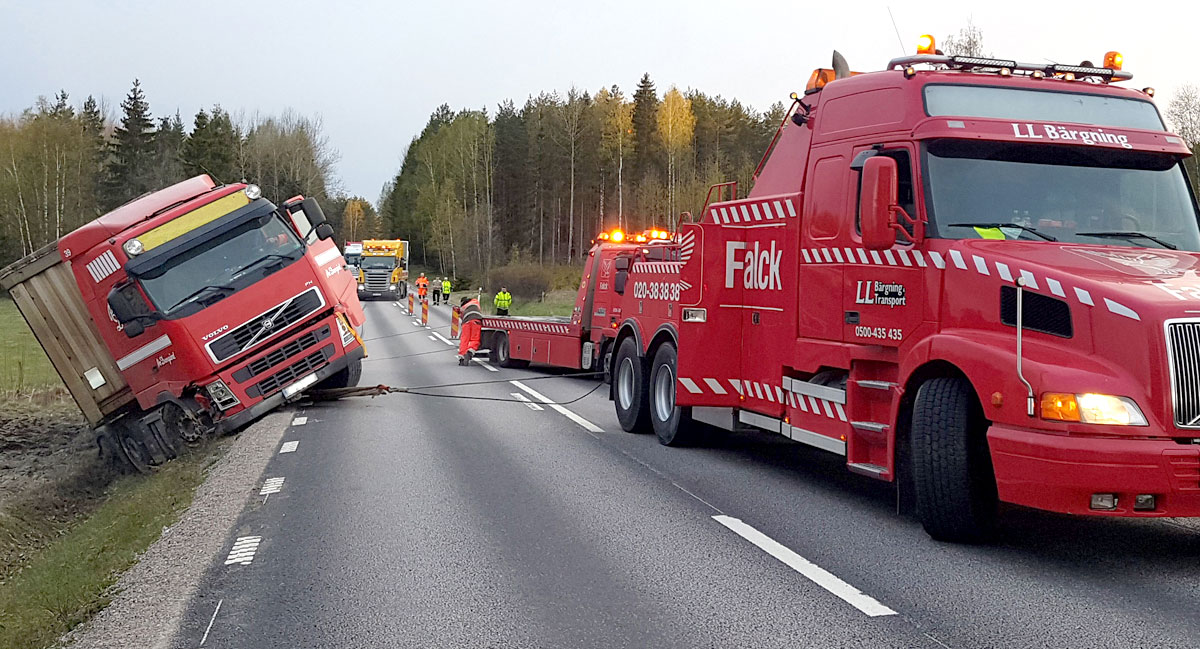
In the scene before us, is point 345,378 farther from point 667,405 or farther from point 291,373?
point 667,405

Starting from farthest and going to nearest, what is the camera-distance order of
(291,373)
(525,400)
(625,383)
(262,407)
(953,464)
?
(525,400) < (291,373) < (262,407) < (625,383) < (953,464)

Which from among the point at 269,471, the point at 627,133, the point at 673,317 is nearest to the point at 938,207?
the point at 673,317

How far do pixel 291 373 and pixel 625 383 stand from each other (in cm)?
450

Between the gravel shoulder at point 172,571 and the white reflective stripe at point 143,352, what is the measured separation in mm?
3023

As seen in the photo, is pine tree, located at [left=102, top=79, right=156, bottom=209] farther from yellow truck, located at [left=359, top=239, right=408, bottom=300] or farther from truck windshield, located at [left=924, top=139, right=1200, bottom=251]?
truck windshield, located at [left=924, top=139, right=1200, bottom=251]

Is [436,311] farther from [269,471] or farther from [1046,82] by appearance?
[1046,82]

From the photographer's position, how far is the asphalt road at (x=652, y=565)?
5.24 m

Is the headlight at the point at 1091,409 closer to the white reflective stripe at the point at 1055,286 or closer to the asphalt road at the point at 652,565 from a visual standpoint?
the white reflective stripe at the point at 1055,286

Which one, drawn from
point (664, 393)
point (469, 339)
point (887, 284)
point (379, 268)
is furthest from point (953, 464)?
point (379, 268)

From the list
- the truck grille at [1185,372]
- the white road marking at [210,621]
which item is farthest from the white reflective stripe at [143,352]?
the truck grille at [1185,372]

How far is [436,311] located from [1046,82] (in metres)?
45.3

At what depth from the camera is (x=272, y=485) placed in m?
9.41

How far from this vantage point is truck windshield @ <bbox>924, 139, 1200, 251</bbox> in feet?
23.5

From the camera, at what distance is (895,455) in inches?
286
